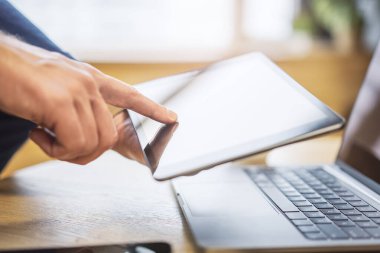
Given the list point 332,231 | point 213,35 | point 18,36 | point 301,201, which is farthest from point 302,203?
point 213,35

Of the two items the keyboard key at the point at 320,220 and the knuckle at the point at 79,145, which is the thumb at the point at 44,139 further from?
the keyboard key at the point at 320,220

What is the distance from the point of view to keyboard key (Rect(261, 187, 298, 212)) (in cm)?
62

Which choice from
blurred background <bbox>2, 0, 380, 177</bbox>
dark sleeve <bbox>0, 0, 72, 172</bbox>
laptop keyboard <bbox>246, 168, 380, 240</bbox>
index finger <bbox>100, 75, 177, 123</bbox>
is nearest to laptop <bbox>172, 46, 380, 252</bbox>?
laptop keyboard <bbox>246, 168, 380, 240</bbox>

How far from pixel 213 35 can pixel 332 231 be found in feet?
7.33

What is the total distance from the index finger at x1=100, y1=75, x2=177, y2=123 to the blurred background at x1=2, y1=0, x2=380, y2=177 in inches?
68.7

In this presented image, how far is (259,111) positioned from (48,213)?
28 cm

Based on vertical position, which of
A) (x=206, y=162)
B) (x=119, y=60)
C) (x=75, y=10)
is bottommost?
(x=119, y=60)

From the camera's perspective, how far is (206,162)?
1.89ft

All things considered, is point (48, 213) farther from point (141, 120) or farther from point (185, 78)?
point (185, 78)

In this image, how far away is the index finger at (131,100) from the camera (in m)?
0.63

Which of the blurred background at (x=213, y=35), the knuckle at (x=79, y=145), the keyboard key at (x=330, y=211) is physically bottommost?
the blurred background at (x=213, y=35)

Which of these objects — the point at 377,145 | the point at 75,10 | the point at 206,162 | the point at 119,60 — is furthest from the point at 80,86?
the point at 75,10

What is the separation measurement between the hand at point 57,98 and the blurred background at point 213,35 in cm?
184

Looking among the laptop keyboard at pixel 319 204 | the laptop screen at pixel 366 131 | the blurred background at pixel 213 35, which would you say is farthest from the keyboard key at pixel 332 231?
the blurred background at pixel 213 35
